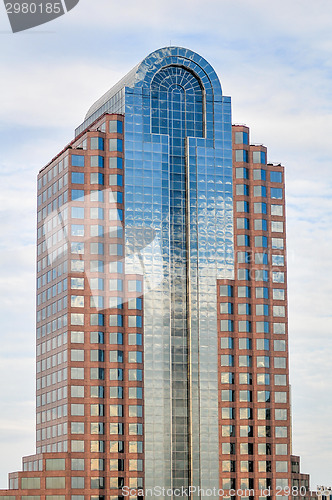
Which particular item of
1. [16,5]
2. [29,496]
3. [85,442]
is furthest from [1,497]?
[16,5]

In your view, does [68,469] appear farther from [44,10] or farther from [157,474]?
[44,10]

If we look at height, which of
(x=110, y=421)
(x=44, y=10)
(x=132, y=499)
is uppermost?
(x=44, y=10)

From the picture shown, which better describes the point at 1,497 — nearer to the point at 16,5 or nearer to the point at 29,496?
the point at 29,496

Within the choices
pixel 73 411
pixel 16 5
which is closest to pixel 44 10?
pixel 16 5

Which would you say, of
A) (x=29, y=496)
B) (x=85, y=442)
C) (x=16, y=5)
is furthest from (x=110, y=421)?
(x=16, y=5)

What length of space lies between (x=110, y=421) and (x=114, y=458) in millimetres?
6474

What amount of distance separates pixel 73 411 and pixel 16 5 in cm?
8989

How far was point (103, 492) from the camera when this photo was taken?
7717 inches

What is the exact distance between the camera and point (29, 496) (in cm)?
19538

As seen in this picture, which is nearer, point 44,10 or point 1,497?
point 44,10

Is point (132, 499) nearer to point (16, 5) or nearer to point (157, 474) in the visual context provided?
point (157, 474)

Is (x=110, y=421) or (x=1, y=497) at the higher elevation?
(x=110, y=421)

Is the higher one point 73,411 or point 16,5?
point 16,5

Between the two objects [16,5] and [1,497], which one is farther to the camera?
[1,497]
